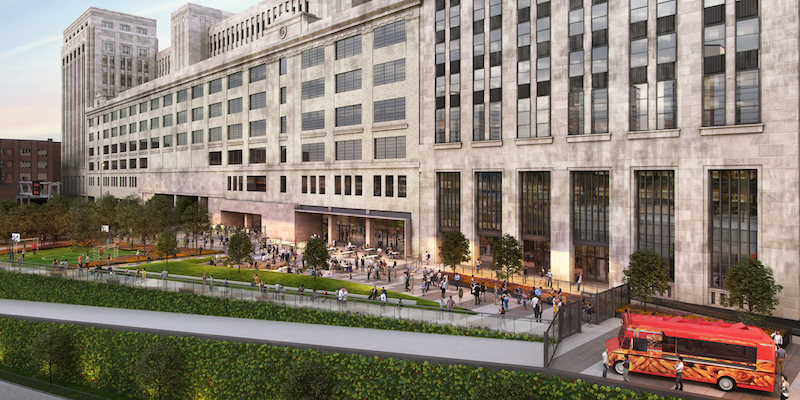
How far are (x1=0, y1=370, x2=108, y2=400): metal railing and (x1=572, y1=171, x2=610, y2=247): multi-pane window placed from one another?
36601 millimetres

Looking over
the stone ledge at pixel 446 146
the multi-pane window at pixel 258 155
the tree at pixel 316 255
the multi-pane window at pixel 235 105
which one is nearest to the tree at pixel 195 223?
the multi-pane window at pixel 258 155

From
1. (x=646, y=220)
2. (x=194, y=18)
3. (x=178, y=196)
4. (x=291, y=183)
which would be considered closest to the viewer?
(x=646, y=220)

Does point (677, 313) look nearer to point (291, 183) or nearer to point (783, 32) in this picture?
point (783, 32)

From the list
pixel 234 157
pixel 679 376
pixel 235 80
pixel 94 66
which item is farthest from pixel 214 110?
pixel 679 376

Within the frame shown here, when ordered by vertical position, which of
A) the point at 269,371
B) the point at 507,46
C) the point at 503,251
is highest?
the point at 507,46

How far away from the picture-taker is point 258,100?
78562 mm

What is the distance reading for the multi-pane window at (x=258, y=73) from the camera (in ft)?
253

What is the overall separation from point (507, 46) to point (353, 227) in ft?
102

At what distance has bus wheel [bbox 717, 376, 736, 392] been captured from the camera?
2062 centimetres

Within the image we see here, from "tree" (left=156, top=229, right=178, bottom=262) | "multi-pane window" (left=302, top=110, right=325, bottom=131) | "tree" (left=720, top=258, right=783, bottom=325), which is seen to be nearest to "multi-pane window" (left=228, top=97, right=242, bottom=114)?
"multi-pane window" (left=302, top=110, right=325, bottom=131)

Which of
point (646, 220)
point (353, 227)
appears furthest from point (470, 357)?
point (353, 227)

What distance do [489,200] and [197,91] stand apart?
64000 millimetres

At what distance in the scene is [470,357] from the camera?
2344cm

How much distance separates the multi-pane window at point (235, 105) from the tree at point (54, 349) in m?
54.5
